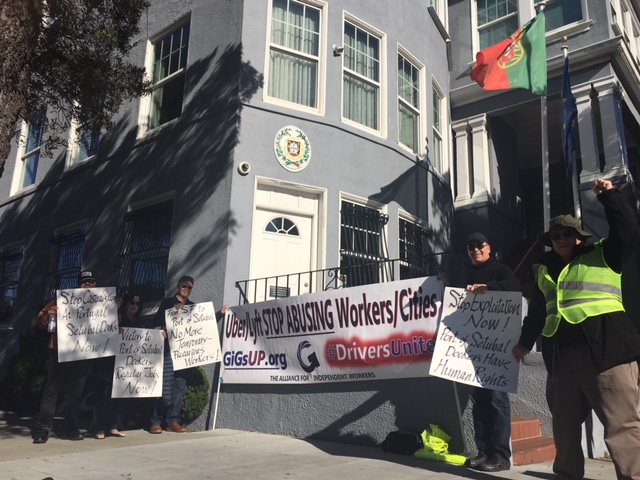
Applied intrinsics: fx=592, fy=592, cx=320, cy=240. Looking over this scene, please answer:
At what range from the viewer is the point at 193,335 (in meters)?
7.44

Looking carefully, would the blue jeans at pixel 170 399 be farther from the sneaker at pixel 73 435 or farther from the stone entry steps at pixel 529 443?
the stone entry steps at pixel 529 443

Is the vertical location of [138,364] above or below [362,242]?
below

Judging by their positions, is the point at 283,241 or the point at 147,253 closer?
the point at 283,241

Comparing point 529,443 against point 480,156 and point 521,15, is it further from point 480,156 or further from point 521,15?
point 521,15

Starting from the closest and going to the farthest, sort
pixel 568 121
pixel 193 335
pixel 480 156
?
pixel 193 335 < pixel 568 121 < pixel 480 156

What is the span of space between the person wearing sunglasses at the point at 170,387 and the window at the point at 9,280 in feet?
21.8

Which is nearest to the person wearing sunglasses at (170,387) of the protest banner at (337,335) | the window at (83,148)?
the protest banner at (337,335)

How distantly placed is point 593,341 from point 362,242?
5.90 m

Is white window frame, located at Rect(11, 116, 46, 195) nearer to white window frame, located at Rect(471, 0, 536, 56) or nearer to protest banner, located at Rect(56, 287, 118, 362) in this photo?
protest banner, located at Rect(56, 287, 118, 362)

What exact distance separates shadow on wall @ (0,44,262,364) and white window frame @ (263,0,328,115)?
0.28 m

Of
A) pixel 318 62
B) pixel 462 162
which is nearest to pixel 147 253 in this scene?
pixel 318 62

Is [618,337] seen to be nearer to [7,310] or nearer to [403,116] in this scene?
[403,116]

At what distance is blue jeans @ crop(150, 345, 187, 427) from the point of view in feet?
24.6

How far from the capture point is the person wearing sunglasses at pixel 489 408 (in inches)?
196
